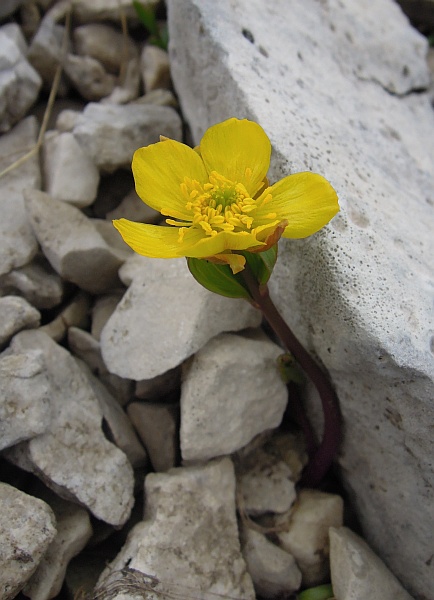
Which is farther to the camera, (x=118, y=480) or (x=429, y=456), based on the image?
(x=118, y=480)

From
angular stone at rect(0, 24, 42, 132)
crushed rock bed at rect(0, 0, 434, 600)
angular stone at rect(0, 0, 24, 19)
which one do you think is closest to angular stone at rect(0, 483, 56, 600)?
crushed rock bed at rect(0, 0, 434, 600)

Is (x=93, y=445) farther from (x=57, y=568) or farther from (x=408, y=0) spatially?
(x=408, y=0)

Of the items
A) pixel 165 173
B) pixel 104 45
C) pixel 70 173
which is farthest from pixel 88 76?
pixel 165 173

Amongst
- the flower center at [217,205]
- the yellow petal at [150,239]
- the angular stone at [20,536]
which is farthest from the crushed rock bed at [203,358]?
the yellow petal at [150,239]

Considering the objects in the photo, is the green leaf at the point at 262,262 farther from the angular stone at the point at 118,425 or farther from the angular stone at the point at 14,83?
the angular stone at the point at 14,83

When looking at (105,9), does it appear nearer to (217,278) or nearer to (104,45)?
(104,45)

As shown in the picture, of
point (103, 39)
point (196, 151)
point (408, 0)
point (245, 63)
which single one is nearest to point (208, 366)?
point (196, 151)
